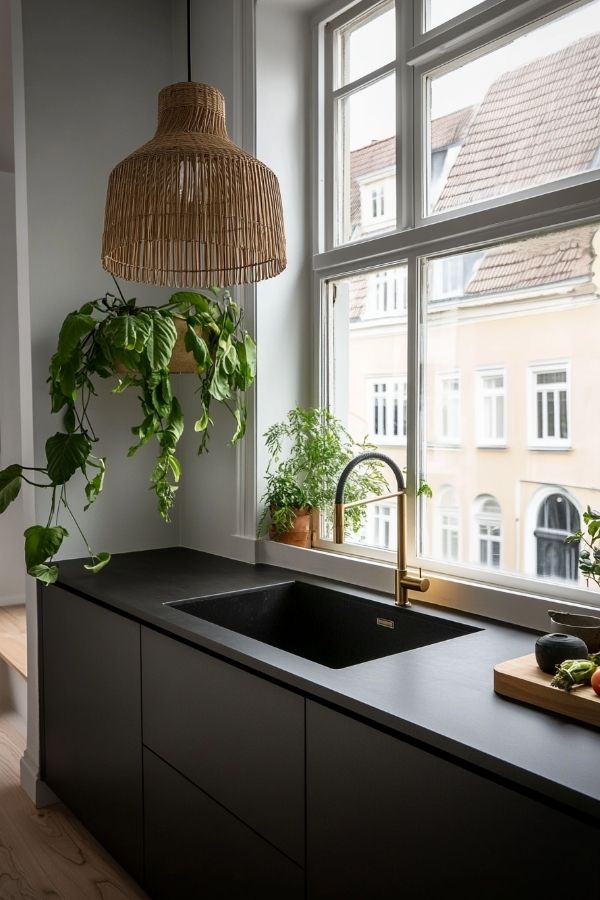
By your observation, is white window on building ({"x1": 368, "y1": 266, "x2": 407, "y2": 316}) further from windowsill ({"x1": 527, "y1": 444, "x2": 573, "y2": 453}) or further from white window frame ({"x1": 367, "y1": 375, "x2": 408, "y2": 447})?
windowsill ({"x1": 527, "y1": 444, "x2": 573, "y2": 453})

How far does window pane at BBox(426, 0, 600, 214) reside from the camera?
1.71 metres

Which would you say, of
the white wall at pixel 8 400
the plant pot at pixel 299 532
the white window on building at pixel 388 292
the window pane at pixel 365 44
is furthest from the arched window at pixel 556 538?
the white wall at pixel 8 400

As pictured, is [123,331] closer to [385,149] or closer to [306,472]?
[306,472]

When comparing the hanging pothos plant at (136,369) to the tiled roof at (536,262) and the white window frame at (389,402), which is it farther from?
the tiled roof at (536,262)

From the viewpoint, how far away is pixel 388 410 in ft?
7.37

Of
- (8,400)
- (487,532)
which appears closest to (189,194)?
(487,532)

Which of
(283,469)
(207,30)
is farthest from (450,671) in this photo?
(207,30)

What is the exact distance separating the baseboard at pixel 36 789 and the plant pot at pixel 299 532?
3.67 feet

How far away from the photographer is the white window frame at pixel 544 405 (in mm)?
1728

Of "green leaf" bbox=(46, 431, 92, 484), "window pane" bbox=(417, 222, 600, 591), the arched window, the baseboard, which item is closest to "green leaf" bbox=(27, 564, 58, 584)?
"green leaf" bbox=(46, 431, 92, 484)

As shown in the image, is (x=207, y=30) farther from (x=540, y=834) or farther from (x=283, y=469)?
(x=540, y=834)

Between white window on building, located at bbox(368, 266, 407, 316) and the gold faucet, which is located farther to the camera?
white window on building, located at bbox(368, 266, 407, 316)

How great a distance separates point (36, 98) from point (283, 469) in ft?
4.60

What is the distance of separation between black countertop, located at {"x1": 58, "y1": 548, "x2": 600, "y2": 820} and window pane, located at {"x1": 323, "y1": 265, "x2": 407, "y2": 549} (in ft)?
1.26
